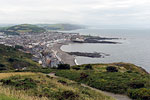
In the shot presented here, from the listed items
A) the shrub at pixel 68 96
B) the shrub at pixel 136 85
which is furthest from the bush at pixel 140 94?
the shrub at pixel 68 96

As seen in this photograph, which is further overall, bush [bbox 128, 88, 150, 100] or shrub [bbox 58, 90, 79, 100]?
bush [bbox 128, 88, 150, 100]

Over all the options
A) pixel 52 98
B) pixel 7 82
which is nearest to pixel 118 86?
pixel 52 98

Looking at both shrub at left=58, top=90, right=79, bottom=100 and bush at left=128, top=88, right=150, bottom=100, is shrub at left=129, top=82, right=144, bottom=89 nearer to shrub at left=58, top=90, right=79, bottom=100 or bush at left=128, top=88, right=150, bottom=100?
bush at left=128, top=88, right=150, bottom=100

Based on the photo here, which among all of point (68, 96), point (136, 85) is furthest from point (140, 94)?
point (68, 96)

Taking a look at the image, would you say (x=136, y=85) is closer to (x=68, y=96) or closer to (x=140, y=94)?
(x=140, y=94)

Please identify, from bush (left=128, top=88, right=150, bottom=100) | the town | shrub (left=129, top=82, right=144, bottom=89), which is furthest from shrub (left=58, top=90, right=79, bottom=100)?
the town

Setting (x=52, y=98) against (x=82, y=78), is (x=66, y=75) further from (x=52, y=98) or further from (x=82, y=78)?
(x=52, y=98)

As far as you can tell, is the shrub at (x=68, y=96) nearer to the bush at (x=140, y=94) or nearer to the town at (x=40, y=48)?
the bush at (x=140, y=94)

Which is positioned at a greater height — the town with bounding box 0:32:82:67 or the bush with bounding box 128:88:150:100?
the bush with bounding box 128:88:150:100

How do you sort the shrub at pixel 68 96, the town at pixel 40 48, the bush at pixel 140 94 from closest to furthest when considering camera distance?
the shrub at pixel 68 96 → the bush at pixel 140 94 → the town at pixel 40 48

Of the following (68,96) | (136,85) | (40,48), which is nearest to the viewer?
(68,96)

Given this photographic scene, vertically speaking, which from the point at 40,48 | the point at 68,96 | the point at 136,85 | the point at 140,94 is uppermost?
the point at 68,96

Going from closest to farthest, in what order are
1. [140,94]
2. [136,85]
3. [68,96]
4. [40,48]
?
[68,96] < [140,94] < [136,85] < [40,48]

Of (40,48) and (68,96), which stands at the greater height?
(68,96)
